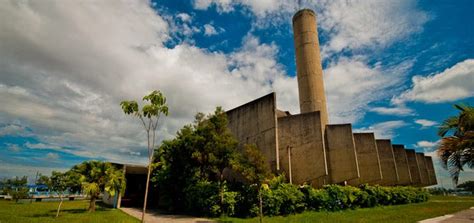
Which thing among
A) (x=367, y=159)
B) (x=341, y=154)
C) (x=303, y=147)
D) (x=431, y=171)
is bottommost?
(x=431, y=171)

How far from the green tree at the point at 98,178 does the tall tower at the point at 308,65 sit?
673 inches

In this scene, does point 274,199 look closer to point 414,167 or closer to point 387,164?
point 387,164

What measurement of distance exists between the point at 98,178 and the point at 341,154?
1821 centimetres

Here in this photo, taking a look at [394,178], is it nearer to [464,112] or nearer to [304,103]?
[304,103]

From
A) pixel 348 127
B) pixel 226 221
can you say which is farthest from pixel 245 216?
pixel 348 127

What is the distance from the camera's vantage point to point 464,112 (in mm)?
6617

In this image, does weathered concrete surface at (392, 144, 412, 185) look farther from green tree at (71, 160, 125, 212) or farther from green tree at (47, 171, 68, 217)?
green tree at (47, 171, 68, 217)

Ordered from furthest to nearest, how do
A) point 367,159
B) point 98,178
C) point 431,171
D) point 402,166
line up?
point 431,171 → point 402,166 → point 367,159 → point 98,178

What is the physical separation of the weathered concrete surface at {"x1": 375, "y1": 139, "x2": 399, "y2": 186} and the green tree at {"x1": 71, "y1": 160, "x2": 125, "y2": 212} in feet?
82.6

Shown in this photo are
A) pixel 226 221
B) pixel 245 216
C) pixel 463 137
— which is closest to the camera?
pixel 463 137

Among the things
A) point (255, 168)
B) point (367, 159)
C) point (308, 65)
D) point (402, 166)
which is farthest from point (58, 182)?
point (402, 166)

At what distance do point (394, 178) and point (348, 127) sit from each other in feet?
39.0

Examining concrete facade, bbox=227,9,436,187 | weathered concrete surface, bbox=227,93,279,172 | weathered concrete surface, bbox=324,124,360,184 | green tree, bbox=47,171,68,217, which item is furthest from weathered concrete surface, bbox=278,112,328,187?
green tree, bbox=47,171,68,217

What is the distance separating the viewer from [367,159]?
21.9 metres
